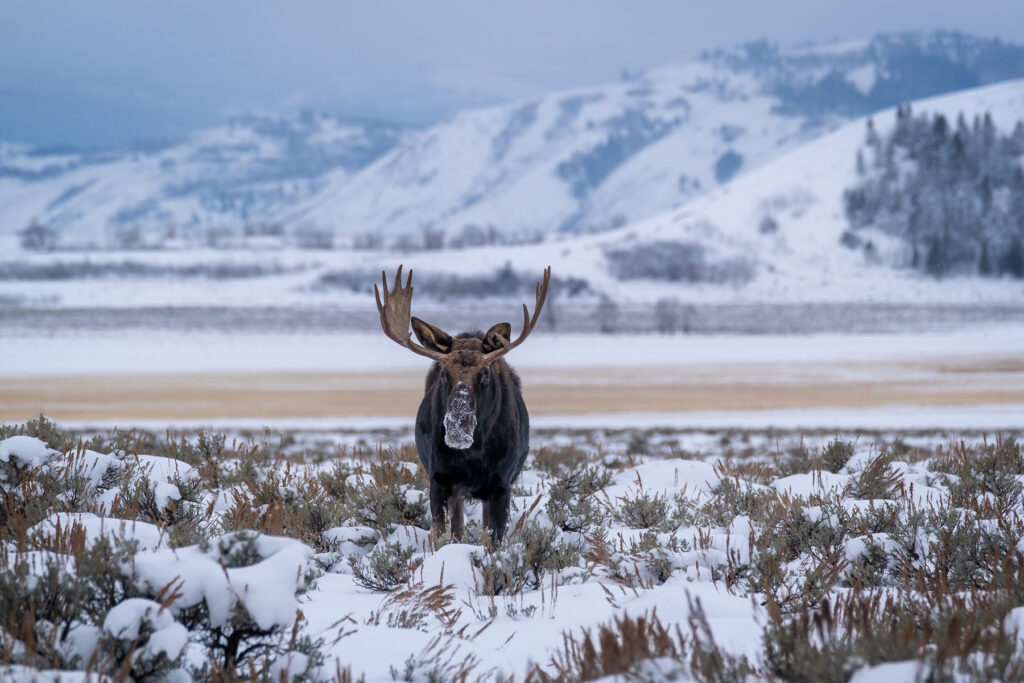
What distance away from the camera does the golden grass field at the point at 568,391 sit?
2197 centimetres

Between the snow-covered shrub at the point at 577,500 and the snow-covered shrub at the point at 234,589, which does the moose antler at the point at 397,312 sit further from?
the snow-covered shrub at the point at 234,589

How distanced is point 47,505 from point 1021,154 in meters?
114

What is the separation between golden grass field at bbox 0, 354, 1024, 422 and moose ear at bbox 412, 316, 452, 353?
1490 centimetres

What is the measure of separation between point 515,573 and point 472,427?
105cm

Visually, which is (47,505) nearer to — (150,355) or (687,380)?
(687,380)

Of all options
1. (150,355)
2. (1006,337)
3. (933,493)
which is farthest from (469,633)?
(1006,337)

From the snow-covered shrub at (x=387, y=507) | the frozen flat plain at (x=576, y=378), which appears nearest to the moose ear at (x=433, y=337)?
the snow-covered shrub at (x=387, y=507)

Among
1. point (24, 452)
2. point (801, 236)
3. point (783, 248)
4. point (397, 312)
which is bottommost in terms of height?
point (24, 452)

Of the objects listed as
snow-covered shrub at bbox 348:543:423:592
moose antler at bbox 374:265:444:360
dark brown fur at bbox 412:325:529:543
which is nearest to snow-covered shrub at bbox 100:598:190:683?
snow-covered shrub at bbox 348:543:423:592

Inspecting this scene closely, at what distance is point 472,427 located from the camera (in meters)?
5.77

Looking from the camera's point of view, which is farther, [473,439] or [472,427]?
[473,439]

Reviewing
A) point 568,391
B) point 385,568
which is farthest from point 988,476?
point 568,391

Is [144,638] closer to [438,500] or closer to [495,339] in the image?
[438,500]

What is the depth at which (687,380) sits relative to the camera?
28.8m
